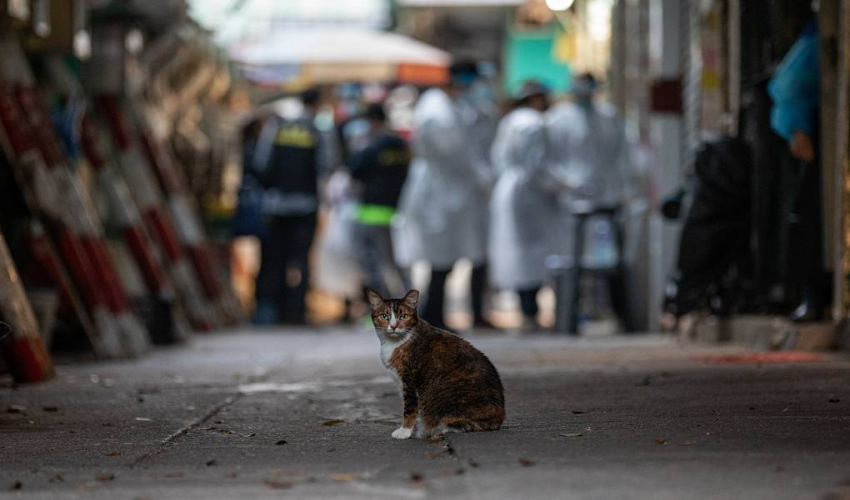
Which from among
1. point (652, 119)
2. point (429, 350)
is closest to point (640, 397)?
point (429, 350)

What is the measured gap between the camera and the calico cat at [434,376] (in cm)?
607

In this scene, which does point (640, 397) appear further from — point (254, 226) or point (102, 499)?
point (254, 226)

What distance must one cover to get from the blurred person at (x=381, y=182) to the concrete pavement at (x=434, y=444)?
7268mm

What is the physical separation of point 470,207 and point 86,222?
5.51 metres

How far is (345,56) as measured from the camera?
23859 millimetres

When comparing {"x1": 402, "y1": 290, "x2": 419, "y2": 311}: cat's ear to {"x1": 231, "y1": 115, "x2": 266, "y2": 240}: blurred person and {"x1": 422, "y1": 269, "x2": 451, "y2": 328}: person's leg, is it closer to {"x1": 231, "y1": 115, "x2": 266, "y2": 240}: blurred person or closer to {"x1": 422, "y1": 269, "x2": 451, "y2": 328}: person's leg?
{"x1": 422, "y1": 269, "x2": 451, "y2": 328}: person's leg

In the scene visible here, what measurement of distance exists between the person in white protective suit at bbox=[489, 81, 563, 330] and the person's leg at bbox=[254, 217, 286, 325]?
3210mm

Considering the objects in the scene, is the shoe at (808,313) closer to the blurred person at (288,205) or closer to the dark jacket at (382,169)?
the dark jacket at (382,169)

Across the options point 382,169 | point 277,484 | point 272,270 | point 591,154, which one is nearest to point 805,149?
point 277,484

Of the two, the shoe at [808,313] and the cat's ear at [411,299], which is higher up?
the cat's ear at [411,299]

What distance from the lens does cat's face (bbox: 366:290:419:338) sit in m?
6.13

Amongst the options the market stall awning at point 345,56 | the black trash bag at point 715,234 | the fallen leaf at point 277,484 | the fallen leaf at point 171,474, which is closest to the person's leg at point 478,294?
the black trash bag at point 715,234

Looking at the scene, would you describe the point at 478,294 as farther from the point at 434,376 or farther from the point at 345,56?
the point at 434,376

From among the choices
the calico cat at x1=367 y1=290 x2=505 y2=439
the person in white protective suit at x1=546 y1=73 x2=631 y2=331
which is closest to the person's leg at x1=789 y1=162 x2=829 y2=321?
the calico cat at x1=367 y1=290 x2=505 y2=439
